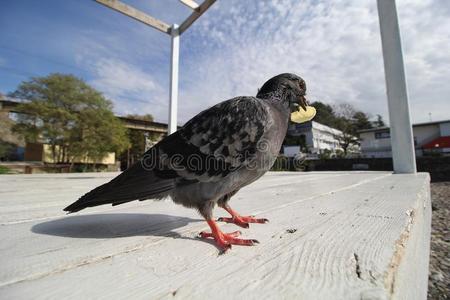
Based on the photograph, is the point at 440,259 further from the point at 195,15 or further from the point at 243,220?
the point at 195,15

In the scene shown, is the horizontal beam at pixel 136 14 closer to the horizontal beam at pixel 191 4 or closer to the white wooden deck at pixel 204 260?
the horizontal beam at pixel 191 4

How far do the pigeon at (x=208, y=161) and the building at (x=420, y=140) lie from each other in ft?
166

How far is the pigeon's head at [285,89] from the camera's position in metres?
2.25

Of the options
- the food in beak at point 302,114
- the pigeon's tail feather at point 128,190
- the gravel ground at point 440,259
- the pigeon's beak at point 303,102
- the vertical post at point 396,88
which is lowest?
the gravel ground at point 440,259

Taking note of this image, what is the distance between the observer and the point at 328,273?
892 mm

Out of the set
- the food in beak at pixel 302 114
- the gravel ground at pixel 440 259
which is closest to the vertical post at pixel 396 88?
the gravel ground at pixel 440 259

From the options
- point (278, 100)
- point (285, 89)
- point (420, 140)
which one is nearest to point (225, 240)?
point (278, 100)

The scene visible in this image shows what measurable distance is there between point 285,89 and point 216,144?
103 cm

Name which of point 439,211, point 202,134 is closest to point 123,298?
point 202,134

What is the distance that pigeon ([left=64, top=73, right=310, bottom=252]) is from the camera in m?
1.53

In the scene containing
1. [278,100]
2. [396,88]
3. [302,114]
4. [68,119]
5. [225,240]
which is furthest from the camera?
[68,119]

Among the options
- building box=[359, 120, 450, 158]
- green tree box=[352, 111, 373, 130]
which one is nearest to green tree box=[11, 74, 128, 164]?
building box=[359, 120, 450, 158]

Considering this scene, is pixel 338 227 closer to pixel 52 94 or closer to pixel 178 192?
pixel 178 192

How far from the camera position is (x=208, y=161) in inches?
63.4
